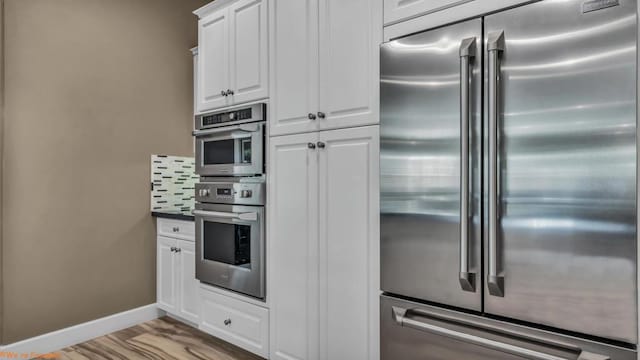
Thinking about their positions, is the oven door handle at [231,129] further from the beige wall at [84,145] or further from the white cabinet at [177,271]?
the beige wall at [84,145]

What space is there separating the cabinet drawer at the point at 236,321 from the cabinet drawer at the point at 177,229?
1.59ft

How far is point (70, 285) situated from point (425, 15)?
2846 mm

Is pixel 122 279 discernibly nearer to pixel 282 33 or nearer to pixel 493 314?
pixel 282 33

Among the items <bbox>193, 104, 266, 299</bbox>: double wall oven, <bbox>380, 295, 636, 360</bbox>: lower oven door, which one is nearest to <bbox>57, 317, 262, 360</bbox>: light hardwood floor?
<bbox>193, 104, 266, 299</bbox>: double wall oven

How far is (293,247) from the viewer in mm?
2008

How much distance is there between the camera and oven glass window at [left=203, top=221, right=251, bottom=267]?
7.36 ft

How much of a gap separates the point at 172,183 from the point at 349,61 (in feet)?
7.20

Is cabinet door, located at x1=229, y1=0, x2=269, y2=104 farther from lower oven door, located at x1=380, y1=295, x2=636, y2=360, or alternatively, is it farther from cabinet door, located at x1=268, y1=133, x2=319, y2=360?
lower oven door, located at x1=380, y1=295, x2=636, y2=360

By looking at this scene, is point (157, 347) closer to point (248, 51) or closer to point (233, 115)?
point (233, 115)

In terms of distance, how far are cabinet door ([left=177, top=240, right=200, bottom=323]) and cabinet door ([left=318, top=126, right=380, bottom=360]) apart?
1311mm

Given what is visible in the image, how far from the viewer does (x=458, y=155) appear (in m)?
1.33

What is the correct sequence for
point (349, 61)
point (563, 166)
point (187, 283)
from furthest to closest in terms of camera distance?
1. point (187, 283)
2. point (349, 61)
3. point (563, 166)

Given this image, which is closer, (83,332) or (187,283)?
(83,332)

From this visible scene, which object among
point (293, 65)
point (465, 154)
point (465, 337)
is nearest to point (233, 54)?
point (293, 65)
